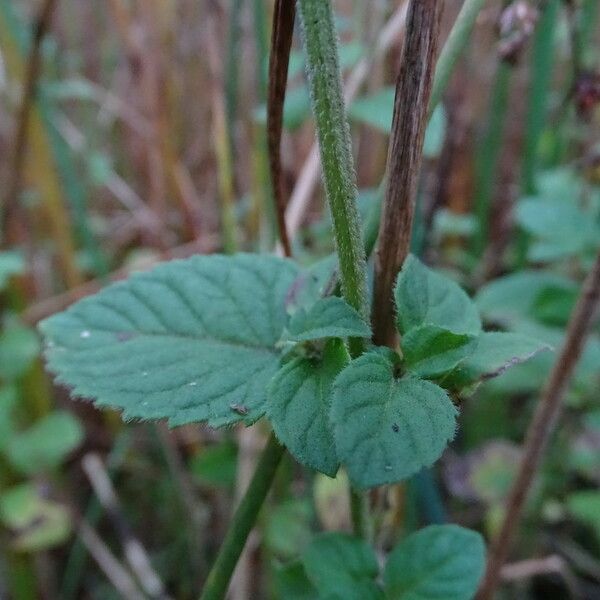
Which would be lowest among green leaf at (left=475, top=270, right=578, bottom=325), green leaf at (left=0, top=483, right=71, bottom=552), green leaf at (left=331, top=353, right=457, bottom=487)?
green leaf at (left=0, top=483, right=71, bottom=552)

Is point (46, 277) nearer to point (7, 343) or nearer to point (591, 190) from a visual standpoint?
point (7, 343)

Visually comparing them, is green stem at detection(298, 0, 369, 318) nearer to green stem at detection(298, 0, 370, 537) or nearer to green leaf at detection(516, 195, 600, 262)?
green stem at detection(298, 0, 370, 537)

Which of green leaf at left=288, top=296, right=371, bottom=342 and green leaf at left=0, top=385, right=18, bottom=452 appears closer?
green leaf at left=288, top=296, right=371, bottom=342

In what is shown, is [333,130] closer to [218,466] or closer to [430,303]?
[430,303]

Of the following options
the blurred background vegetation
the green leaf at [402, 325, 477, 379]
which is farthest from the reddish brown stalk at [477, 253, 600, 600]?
the green leaf at [402, 325, 477, 379]

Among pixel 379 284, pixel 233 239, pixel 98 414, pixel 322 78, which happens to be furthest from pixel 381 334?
pixel 98 414

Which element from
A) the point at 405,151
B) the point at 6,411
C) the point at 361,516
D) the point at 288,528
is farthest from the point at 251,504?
the point at 6,411

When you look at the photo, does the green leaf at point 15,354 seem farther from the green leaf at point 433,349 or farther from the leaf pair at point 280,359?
the green leaf at point 433,349
